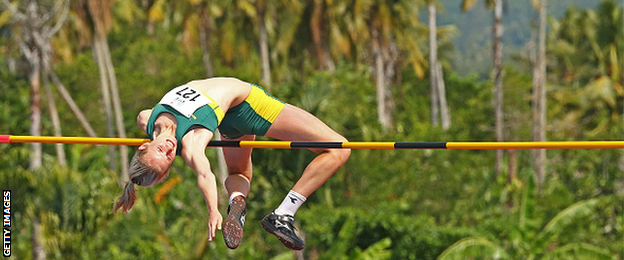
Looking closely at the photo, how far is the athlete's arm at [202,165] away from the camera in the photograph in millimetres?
4828

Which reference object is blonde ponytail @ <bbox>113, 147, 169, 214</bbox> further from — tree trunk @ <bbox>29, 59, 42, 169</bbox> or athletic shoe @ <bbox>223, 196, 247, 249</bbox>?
tree trunk @ <bbox>29, 59, 42, 169</bbox>

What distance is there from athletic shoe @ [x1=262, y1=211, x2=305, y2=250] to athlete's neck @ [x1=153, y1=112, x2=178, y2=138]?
829mm

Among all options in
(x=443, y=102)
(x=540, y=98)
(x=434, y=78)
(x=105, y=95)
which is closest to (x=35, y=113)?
(x=105, y=95)

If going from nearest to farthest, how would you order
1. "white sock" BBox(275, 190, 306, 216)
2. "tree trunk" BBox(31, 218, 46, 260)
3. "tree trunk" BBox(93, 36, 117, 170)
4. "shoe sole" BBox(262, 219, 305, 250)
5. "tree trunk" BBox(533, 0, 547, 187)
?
"shoe sole" BBox(262, 219, 305, 250) < "white sock" BBox(275, 190, 306, 216) < "tree trunk" BBox(31, 218, 46, 260) < "tree trunk" BBox(93, 36, 117, 170) < "tree trunk" BBox(533, 0, 547, 187)

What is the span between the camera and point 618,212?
87.7 feet

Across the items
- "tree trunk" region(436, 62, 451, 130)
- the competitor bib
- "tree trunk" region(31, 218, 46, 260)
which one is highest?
the competitor bib

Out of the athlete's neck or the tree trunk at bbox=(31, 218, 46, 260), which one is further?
the tree trunk at bbox=(31, 218, 46, 260)

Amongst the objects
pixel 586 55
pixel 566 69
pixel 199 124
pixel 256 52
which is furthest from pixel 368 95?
pixel 199 124

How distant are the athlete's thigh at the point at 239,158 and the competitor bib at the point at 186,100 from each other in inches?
25.3

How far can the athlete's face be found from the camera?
487 centimetres

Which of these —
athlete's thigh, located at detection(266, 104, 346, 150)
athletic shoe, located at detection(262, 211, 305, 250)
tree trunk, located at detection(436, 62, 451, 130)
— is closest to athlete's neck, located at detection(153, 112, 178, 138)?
athlete's thigh, located at detection(266, 104, 346, 150)

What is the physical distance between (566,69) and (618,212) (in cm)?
1895

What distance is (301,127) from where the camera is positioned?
5453mm

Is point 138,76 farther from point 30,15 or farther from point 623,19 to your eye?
point 623,19
